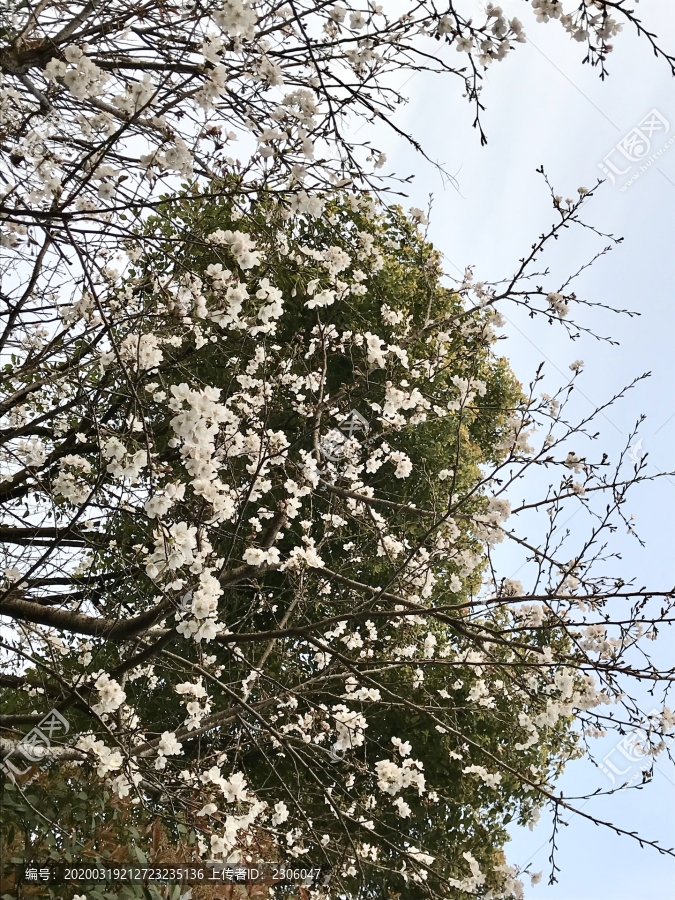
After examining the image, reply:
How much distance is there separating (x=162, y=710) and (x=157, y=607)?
3806 mm

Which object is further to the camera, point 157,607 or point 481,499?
point 481,499

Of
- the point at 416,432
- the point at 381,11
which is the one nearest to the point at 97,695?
the point at 381,11

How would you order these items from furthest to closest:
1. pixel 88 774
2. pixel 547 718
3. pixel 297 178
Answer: pixel 88 774
pixel 547 718
pixel 297 178

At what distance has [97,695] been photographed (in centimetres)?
312

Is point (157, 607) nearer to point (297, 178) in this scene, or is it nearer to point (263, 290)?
point (263, 290)

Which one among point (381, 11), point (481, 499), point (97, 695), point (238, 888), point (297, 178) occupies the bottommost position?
point (238, 888)

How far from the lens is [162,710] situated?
646 cm

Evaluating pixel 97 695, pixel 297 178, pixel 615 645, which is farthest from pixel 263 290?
pixel 615 645

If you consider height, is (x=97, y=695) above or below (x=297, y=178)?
below

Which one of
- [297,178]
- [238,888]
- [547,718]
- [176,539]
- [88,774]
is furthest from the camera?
[238,888]

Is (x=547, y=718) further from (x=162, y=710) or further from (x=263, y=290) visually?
(x=162, y=710)

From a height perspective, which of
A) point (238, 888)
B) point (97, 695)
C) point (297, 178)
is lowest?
point (238, 888)

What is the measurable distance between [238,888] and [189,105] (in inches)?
143

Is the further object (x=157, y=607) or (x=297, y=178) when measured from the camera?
(x=157, y=607)
